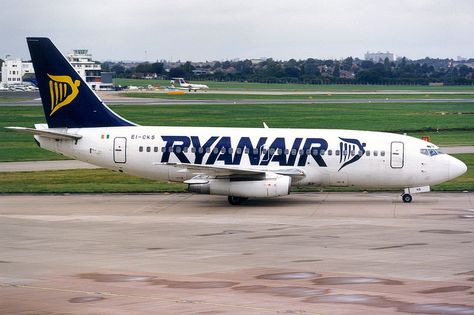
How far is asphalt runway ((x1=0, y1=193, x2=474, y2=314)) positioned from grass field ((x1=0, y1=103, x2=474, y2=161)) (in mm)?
27887

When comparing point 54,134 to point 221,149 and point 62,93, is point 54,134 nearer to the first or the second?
point 62,93

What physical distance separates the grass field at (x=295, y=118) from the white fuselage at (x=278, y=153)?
22.4 m

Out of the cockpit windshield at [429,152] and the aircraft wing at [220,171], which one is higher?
the cockpit windshield at [429,152]

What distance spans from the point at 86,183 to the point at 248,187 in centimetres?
1254

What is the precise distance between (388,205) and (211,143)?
834 centimetres

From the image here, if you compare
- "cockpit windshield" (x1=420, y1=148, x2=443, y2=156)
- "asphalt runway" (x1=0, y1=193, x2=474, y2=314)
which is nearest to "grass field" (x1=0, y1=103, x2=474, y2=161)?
"asphalt runway" (x1=0, y1=193, x2=474, y2=314)

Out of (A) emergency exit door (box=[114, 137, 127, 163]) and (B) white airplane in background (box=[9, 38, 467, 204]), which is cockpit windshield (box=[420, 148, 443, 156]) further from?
(A) emergency exit door (box=[114, 137, 127, 163])

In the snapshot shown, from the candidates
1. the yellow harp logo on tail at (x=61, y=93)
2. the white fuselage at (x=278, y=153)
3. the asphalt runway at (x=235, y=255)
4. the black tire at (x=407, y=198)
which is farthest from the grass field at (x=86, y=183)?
the yellow harp logo on tail at (x=61, y=93)

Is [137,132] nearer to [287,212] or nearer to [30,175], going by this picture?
[287,212]

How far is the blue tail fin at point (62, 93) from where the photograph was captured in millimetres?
47469

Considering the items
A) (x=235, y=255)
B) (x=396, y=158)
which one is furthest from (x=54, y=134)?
(x=235, y=255)

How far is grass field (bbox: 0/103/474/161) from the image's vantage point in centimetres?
8400

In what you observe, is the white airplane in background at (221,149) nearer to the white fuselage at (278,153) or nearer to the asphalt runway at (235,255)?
the white fuselage at (278,153)

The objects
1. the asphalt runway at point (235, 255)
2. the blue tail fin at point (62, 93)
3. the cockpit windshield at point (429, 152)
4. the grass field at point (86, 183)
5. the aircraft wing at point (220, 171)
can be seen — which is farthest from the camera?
the grass field at point (86, 183)
